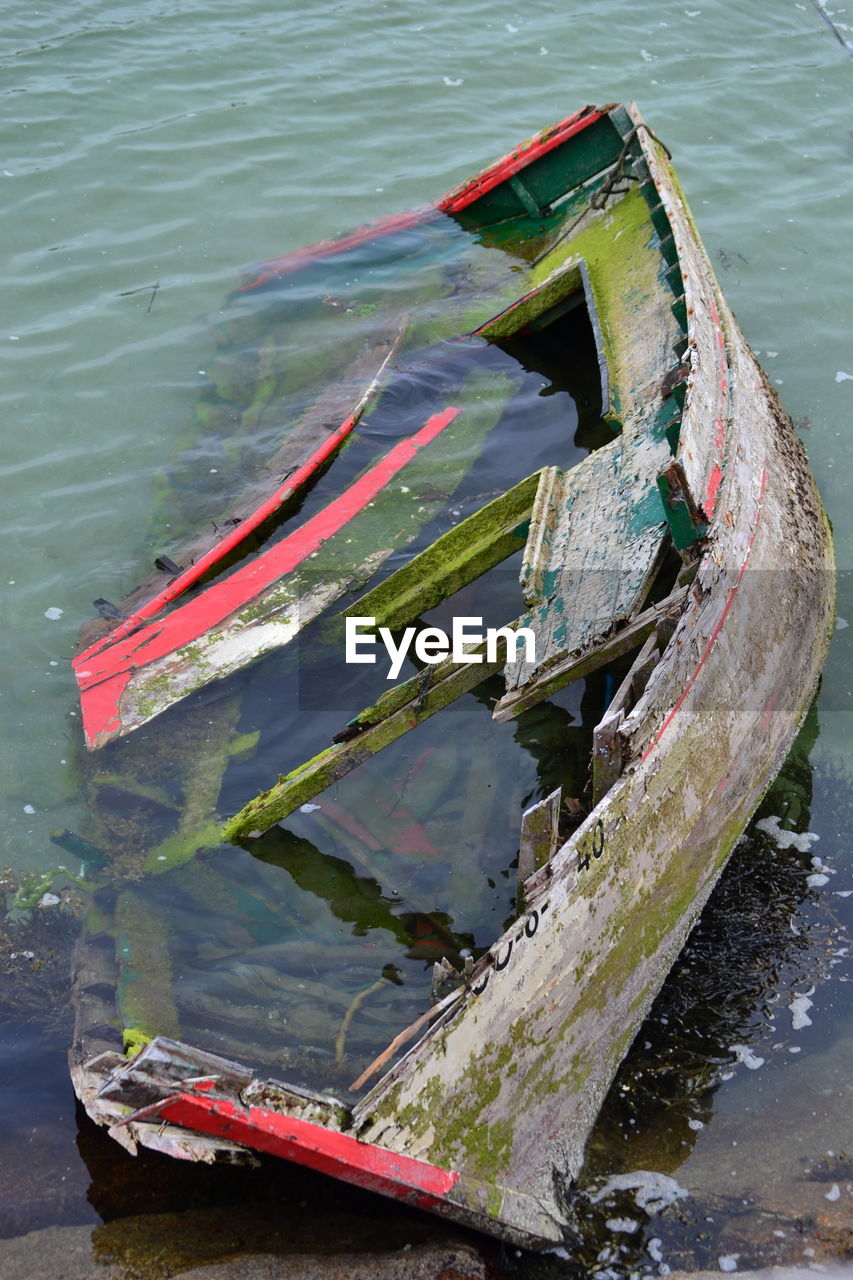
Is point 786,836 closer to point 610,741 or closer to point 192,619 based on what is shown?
point 610,741

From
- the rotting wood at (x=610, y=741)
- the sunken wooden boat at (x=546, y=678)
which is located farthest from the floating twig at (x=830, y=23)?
the rotting wood at (x=610, y=741)

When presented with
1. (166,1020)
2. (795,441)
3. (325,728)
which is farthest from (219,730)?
(795,441)

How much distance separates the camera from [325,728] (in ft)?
18.4

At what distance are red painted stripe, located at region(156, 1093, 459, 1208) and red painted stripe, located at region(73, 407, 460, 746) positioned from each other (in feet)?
9.16

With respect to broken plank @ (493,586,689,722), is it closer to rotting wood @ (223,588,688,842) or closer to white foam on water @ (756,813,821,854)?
rotting wood @ (223,588,688,842)

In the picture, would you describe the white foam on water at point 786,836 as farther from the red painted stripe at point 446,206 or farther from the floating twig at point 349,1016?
the red painted stripe at point 446,206

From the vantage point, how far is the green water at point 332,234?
403cm

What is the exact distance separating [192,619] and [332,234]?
5394 millimetres

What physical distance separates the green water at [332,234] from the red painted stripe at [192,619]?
0.28m

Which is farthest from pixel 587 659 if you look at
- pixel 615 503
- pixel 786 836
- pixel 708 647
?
pixel 786 836

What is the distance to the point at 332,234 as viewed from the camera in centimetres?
982

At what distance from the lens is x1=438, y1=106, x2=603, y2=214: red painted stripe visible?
327 inches

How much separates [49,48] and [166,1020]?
1106 cm

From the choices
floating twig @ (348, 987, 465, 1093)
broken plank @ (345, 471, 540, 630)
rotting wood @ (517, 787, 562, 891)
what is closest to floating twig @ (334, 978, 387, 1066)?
floating twig @ (348, 987, 465, 1093)
